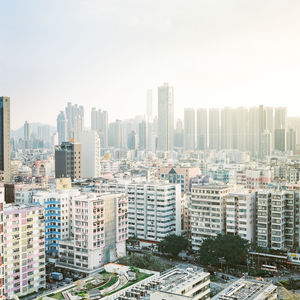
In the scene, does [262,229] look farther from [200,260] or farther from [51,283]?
[51,283]

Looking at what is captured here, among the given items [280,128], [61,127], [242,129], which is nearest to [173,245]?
[280,128]

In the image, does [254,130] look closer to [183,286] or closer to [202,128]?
[202,128]

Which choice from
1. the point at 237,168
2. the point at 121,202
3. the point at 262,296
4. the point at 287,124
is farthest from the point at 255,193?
the point at 287,124

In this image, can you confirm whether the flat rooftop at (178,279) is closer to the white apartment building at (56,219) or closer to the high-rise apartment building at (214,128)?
the white apartment building at (56,219)

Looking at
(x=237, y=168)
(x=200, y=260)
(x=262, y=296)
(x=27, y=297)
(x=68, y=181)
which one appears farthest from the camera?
(x=237, y=168)

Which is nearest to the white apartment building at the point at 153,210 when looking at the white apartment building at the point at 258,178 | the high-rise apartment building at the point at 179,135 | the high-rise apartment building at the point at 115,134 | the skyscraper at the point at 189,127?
the white apartment building at the point at 258,178
